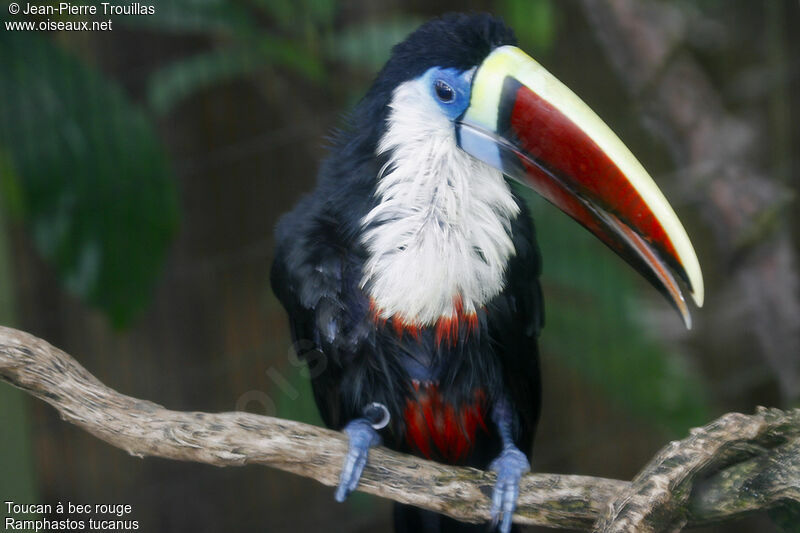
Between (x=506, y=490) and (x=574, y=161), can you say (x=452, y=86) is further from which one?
(x=506, y=490)

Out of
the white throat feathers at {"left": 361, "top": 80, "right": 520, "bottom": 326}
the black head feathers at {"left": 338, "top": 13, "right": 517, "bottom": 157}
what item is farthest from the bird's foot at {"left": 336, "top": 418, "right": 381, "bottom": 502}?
the black head feathers at {"left": 338, "top": 13, "right": 517, "bottom": 157}

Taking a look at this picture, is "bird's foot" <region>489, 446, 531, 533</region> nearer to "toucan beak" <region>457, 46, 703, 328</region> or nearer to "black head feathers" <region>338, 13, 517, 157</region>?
"toucan beak" <region>457, 46, 703, 328</region>

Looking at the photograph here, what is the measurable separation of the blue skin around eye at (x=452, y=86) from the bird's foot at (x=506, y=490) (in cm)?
57

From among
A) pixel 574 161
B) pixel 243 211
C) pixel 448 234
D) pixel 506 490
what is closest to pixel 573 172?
pixel 574 161

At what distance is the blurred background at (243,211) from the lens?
6.56 feet

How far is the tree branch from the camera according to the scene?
1.15 meters

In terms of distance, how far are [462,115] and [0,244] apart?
1.05 m

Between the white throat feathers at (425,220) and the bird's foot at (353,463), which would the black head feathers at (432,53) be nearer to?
the white throat feathers at (425,220)

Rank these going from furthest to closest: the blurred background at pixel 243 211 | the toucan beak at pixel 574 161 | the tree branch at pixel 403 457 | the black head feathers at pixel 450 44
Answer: the blurred background at pixel 243 211 < the black head feathers at pixel 450 44 < the toucan beak at pixel 574 161 < the tree branch at pixel 403 457

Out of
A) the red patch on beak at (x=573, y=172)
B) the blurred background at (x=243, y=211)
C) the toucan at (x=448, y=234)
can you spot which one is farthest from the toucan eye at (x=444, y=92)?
the blurred background at (x=243, y=211)

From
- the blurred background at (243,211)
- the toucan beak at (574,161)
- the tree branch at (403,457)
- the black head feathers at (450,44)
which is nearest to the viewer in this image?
A: the tree branch at (403,457)

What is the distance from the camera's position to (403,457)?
53.3 inches

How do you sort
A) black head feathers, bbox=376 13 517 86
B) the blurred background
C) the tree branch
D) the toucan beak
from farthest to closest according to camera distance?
the blurred background → black head feathers, bbox=376 13 517 86 → the toucan beak → the tree branch

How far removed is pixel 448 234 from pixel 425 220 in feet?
0.14
